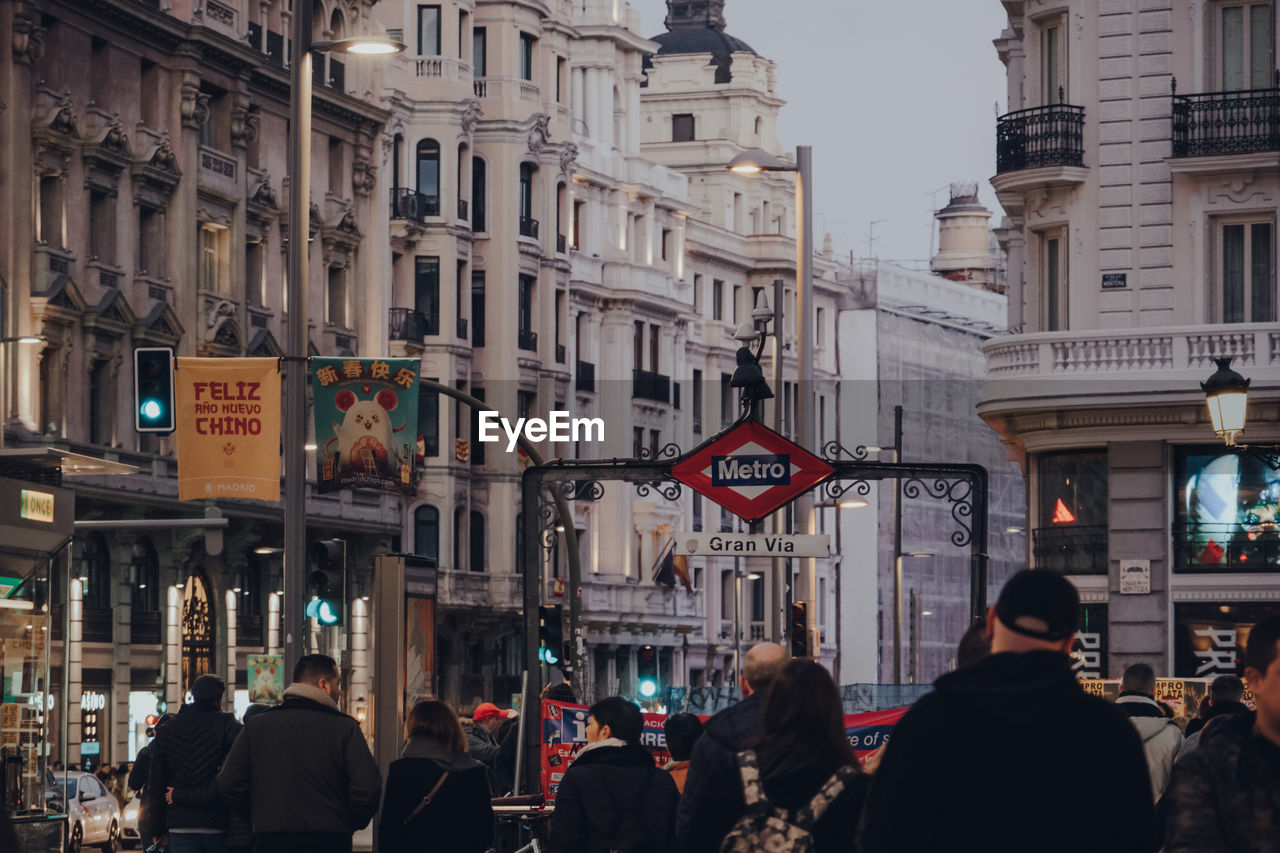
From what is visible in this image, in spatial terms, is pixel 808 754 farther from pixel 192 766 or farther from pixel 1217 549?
pixel 1217 549

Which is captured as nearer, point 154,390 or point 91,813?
point 154,390

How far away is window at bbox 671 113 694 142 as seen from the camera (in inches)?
4109

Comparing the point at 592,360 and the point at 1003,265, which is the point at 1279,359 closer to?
the point at 592,360

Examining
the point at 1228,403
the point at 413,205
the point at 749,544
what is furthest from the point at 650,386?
the point at 749,544

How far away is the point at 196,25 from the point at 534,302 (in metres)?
25.1

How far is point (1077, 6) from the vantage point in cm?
3619

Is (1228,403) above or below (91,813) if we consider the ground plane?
above

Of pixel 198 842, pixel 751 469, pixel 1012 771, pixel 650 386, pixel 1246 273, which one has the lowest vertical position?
pixel 198 842

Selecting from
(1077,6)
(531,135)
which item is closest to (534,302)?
(531,135)

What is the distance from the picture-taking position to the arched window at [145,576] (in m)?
53.8

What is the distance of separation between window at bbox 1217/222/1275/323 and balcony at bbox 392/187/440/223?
40.6 meters

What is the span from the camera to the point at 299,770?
41.1 feet

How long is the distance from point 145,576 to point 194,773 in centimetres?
4010

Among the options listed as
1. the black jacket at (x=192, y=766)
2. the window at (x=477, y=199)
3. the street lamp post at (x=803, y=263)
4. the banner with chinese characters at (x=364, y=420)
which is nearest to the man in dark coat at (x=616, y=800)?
the black jacket at (x=192, y=766)
